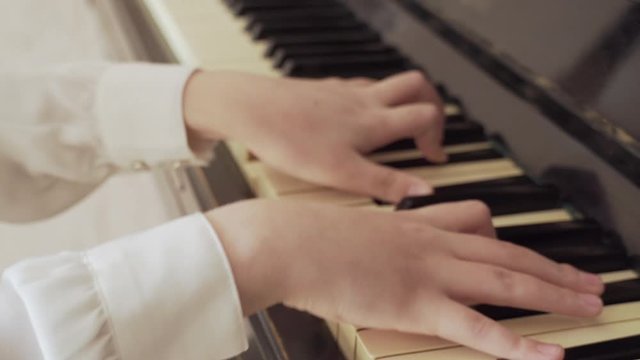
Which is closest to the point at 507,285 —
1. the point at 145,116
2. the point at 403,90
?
the point at 403,90

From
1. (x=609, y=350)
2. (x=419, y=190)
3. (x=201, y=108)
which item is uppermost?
(x=201, y=108)

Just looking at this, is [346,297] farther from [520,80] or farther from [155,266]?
[520,80]

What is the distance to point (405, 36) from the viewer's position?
100 cm

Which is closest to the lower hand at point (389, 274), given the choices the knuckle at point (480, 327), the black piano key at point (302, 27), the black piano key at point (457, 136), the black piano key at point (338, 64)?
the knuckle at point (480, 327)

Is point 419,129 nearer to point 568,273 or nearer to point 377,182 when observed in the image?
point 377,182

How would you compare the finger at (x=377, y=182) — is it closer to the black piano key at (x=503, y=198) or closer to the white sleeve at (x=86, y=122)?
the black piano key at (x=503, y=198)

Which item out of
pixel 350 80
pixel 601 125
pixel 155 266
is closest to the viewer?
pixel 155 266

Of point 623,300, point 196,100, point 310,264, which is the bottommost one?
point 623,300

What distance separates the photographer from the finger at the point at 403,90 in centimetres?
85

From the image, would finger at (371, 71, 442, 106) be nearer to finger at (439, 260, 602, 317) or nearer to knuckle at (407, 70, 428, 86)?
knuckle at (407, 70, 428, 86)

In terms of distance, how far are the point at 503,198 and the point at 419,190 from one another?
0.08 meters

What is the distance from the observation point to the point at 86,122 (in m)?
0.86

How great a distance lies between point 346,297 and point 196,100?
1.12 feet

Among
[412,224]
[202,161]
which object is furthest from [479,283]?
[202,161]
